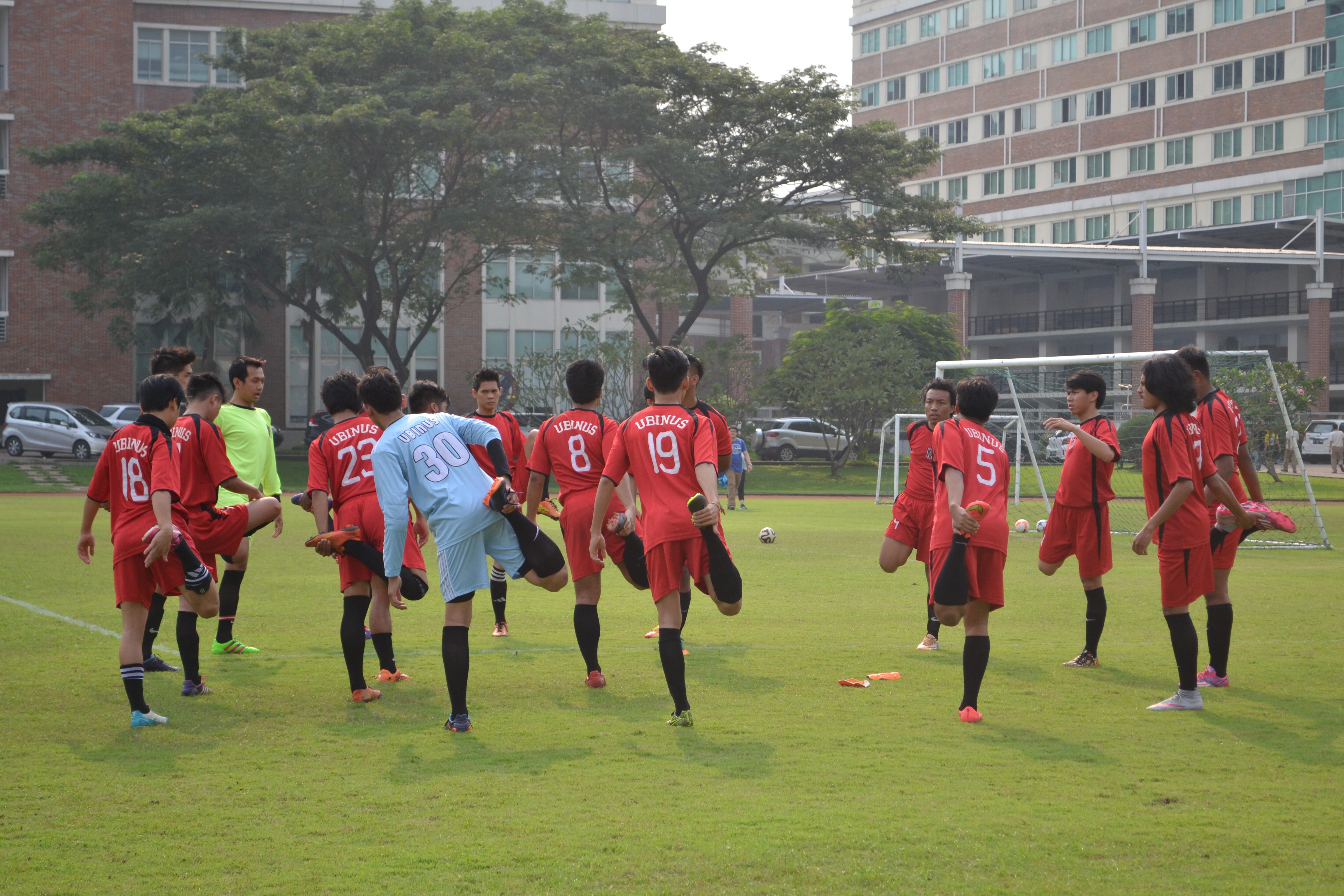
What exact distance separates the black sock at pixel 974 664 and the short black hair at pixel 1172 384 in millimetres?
1746

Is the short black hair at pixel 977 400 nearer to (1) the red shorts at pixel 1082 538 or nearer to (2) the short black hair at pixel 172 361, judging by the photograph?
(1) the red shorts at pixel 1082 538

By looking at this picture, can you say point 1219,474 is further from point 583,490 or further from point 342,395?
point 342,395

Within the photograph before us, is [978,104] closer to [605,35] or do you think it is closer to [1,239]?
[605,35]

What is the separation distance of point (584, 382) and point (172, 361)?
2535mm

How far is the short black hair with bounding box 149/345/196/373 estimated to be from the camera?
7332 millimetres

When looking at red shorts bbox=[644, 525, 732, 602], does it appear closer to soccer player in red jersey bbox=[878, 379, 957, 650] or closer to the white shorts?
the white shorts

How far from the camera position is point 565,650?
8711 mm

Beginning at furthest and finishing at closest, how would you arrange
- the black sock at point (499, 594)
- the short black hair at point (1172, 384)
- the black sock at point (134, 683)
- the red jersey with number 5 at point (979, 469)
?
1. the black sock at point (499, 594)
2. the short black hair at point (1172, 384)
3. the red jersey with number 5 at point (979, 469)
4. the black sock at point (134, 683)

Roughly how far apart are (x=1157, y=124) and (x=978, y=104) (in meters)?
11.3

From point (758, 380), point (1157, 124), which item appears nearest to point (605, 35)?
point (758, 380)

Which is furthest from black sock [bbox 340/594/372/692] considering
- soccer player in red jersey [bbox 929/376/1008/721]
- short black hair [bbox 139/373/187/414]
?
soccer player in red jersey [bbox 929/376/1008/721]

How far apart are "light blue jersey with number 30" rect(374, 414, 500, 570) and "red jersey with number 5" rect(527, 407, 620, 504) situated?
1.31 m

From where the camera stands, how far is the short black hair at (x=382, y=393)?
6.60 metres

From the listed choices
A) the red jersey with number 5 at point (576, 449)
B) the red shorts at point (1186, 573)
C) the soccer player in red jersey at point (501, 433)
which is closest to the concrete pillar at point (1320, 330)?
the soccer player in red jersey at point (501, 433)
